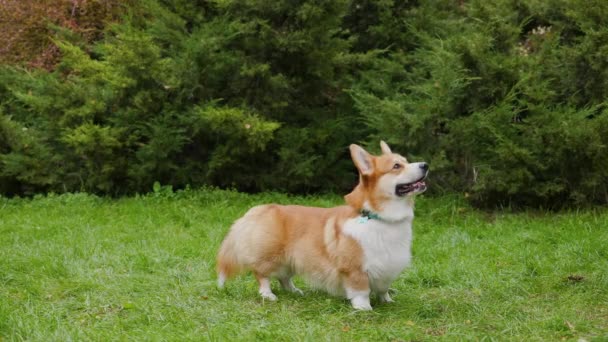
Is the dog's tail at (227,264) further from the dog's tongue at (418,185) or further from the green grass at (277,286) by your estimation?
the dog's tongue at (418,185)

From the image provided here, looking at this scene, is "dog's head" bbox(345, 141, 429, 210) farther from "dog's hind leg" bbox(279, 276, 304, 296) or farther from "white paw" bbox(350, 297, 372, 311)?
"dog's hind leg" bbox(279, 276, 304, 296)

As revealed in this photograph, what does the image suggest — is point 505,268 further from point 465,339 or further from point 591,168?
point 591,168

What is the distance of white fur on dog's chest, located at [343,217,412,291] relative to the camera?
194 inches

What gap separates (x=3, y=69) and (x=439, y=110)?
278 inches

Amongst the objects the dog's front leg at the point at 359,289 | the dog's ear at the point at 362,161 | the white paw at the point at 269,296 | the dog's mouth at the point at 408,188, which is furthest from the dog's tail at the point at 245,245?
the dog's mouth at the point at 408,188

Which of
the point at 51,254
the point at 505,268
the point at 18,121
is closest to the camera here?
the point at 505,268

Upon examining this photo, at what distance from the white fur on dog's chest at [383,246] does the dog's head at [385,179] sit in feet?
0.50

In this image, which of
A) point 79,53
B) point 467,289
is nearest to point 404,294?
point 467,289

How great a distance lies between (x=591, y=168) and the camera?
27.0 ft

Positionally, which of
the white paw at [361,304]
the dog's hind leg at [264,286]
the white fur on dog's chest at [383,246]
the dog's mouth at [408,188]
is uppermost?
the dog's mouth at [408,188]

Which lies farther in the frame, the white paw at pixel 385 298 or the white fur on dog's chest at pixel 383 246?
the white paw at pixel 385 298

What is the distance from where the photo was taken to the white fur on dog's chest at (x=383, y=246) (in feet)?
16.1

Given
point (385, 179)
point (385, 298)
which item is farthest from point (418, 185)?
point (385, 298)

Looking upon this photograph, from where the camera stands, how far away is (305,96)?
10672 millimetres
